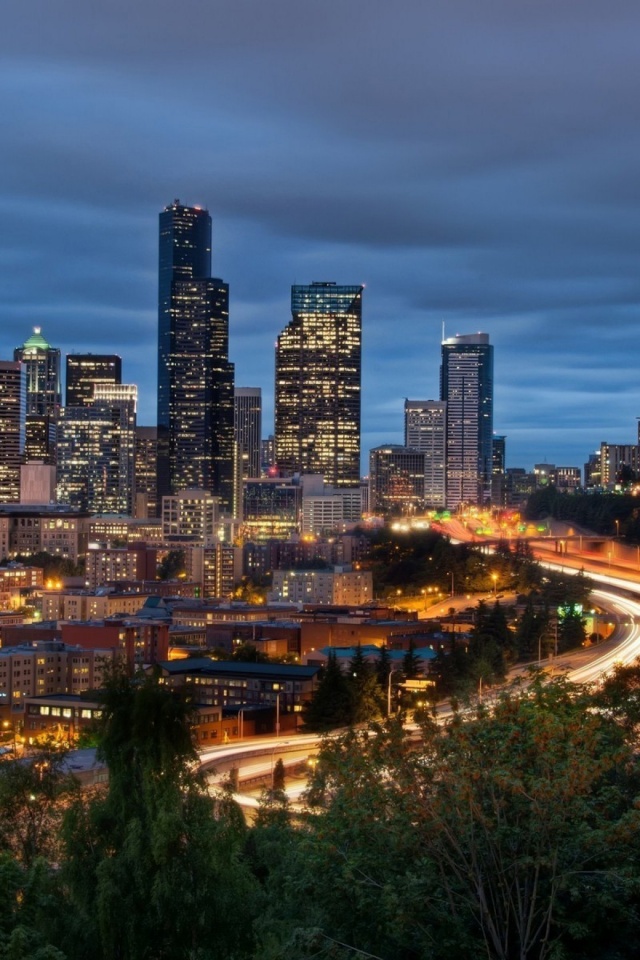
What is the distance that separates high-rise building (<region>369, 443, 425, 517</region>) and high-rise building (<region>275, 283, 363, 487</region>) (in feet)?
22.9

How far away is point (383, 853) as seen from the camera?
30.9 feet

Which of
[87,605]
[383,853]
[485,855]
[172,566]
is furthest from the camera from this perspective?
[172,566]

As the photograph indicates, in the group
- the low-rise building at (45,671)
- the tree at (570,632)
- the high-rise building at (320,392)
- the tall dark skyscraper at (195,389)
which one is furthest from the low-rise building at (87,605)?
the high-rise building at (320,392)

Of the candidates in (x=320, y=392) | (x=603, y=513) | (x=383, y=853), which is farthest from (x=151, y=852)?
(x=320, y=392)

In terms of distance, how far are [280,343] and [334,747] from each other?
488ft

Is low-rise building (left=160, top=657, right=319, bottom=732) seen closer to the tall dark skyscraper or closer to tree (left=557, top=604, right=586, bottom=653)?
tree (left=557, top=604, right=586, bottom=653)

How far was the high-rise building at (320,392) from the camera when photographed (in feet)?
519

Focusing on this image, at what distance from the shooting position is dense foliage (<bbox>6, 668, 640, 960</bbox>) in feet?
29.3

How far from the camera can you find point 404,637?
46469 mm

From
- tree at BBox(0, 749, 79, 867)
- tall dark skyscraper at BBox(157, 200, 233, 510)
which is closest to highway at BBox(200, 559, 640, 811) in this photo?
tree at BBox(0, 749, 79, 867)

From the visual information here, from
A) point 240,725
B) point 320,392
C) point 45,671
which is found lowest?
point 240,725

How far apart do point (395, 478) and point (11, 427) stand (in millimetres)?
54544

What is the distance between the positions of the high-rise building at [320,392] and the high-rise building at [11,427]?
121 ft

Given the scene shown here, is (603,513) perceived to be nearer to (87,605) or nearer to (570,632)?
(87,605)
